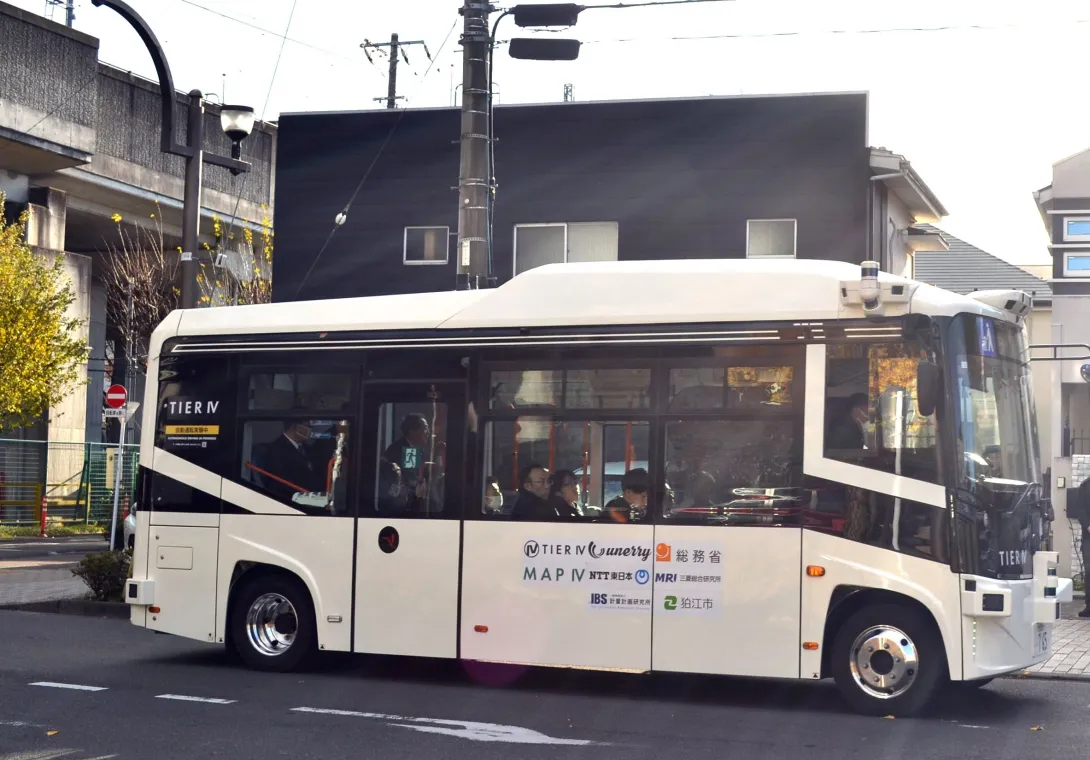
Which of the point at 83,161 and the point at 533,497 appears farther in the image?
the point at 83,161

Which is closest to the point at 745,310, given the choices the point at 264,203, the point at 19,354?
the point at 19,354

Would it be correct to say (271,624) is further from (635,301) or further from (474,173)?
(474,173)

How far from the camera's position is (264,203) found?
1874 inches

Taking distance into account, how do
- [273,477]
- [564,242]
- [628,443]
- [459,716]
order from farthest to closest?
[564,242], [273,477], [628,443], [459,716]

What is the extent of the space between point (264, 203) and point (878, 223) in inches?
959

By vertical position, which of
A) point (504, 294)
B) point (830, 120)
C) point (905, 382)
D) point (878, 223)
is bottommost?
point (905, 382)

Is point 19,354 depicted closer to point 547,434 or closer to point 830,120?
point 830,120

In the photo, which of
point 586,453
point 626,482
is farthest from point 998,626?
point 586,453

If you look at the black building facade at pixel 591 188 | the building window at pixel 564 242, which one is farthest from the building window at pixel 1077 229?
the building window at pixel 564 242

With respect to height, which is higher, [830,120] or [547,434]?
[830,120]

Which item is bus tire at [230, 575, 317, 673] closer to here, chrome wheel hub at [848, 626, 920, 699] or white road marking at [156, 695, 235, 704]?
white road marking at [156, 695, 235, 704]

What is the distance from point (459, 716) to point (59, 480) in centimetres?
3105

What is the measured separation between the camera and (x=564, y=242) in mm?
Result: 30188

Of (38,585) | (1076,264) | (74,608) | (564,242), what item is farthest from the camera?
(564,242)
